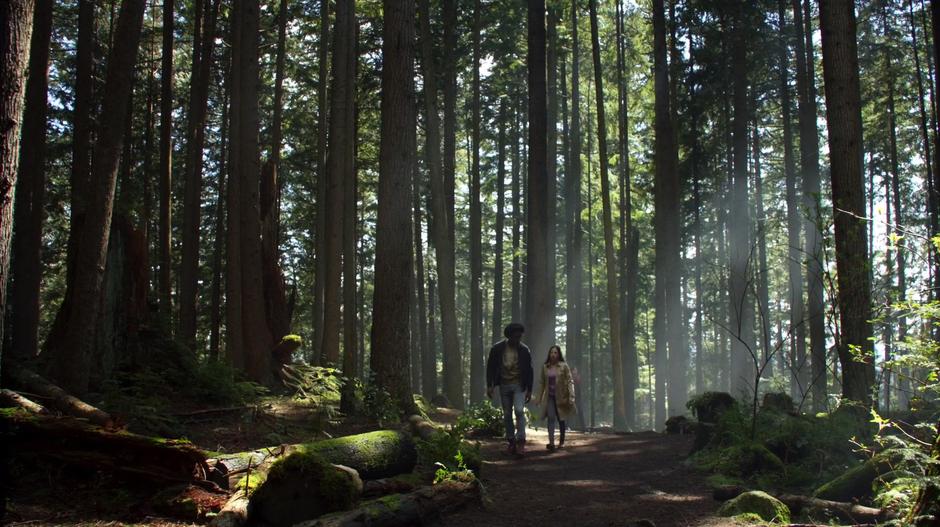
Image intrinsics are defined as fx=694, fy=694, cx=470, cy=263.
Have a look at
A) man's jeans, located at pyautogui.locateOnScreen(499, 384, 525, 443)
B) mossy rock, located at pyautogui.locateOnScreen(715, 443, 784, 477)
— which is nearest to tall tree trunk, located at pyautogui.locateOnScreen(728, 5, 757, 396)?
man's jeans, located at pyautogui.locateOnScreen(499, 384, 525, 443)

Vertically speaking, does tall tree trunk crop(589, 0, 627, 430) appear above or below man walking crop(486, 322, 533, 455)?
above

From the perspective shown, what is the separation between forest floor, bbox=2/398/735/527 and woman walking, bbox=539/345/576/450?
2.31 ft

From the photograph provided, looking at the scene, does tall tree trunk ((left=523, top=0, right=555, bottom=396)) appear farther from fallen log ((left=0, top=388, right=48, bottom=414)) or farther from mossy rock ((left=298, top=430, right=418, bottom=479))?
fallen log ((left=0, top=388, right=48, bottom=414))

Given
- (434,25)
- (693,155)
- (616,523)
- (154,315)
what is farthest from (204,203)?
(616,523)

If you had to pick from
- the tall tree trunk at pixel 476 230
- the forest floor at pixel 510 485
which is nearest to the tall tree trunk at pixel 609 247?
the tall tree trunk at pixel 476 230

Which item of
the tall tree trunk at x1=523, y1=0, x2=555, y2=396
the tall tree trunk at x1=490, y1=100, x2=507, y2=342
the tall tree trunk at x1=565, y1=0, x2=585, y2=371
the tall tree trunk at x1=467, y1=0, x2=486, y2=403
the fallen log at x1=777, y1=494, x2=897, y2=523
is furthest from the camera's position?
the tall tree trunk at x1=565, y1=0, x2=585, y2=371

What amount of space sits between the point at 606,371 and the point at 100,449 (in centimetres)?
5371

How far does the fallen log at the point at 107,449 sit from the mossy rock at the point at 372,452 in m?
1.12

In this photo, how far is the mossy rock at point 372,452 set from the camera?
22.9 feet

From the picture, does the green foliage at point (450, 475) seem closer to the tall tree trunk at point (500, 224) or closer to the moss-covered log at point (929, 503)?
the moss-covered log at point (929, 503)

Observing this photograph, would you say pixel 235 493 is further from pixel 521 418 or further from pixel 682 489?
pixel 521 418

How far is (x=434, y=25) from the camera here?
24.0 m

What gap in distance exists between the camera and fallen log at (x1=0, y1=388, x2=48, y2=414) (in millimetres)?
6918

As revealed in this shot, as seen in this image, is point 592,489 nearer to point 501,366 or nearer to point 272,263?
point 501,366
